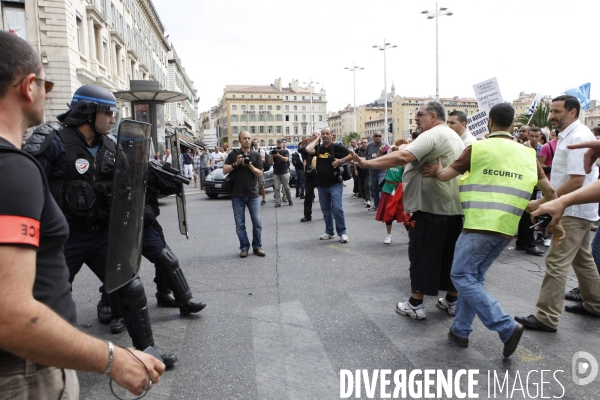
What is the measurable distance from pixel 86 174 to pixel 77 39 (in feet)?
83.2

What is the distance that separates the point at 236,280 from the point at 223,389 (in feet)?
8.47

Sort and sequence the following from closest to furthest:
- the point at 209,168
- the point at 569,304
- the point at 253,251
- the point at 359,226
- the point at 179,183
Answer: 1. the point at 179,183
2. the point at 569,304
3. the point at 253,251
4. the point at 359,226
5. the point at 209,168

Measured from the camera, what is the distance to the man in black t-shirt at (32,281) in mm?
1134

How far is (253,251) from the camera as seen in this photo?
6.86 m

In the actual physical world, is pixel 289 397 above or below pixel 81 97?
below

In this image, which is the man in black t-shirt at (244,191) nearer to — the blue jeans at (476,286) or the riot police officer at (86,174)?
the riot police officer at (86,174)

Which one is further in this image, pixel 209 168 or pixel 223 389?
pixel 209 168

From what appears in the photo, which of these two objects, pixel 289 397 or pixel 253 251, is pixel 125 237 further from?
pixel 253 251

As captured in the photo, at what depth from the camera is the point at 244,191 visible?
677cm

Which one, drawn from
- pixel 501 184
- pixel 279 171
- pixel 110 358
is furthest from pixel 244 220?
pixel 279 171

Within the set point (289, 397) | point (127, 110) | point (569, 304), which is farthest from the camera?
point (127, 110)

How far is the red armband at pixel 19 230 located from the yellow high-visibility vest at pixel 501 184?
283 cm

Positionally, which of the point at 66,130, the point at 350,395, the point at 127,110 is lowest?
the point at 350,395

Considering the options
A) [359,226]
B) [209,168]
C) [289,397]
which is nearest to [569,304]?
[289,397]
